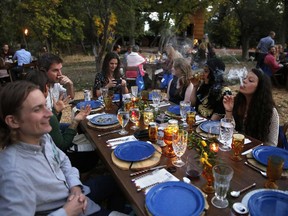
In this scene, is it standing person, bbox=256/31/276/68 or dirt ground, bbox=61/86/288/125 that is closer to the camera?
dirt ground, bbox=61/86/288/125

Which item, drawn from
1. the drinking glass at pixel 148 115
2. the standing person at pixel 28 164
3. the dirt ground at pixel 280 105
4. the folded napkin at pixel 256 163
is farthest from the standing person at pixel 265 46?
the standing person at pixel 28 164

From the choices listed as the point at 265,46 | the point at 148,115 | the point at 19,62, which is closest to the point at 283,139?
the point at 148,115

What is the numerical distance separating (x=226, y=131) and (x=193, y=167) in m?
0.46

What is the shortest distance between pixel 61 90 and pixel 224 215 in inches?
116

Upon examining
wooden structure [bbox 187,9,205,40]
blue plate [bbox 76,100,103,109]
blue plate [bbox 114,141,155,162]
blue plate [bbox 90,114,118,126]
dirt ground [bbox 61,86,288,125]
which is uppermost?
wooden structure [bbox 187,9,205,40]

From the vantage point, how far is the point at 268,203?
1.17 metres

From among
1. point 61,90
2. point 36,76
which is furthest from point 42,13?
point 36,76

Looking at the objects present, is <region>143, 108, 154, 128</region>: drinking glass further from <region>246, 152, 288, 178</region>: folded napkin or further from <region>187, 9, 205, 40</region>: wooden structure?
<region>187, 9, 205, 40</region>: wooden structure

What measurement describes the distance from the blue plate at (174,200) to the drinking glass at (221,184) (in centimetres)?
9

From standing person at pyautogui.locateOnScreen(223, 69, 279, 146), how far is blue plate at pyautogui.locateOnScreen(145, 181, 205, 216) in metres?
1.24

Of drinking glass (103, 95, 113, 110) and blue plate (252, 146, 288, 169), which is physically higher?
drinking glass (103, 95, 113, 110)

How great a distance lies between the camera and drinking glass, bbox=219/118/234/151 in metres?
1.79

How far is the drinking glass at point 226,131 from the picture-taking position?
1792 mm

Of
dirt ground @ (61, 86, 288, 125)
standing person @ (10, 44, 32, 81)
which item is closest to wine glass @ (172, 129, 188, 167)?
dirt ground @ (61, 86, 288, 125)
